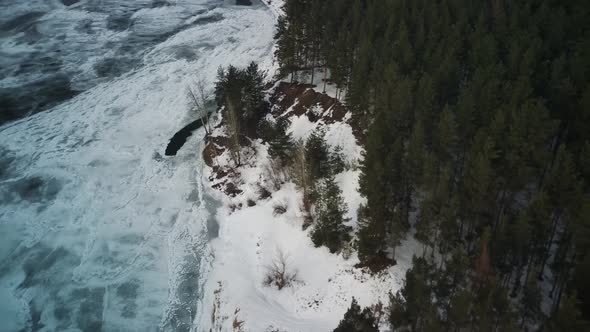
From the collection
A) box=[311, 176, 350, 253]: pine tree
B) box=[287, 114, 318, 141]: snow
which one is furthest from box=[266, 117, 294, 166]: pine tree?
box=[311, 176, 350, 253]: pine tree

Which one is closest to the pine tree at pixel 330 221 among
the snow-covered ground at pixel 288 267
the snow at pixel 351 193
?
the snow at pixel 351 193

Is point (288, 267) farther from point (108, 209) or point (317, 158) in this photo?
point (108, 209)

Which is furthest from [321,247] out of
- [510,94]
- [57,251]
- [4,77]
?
[4,77]

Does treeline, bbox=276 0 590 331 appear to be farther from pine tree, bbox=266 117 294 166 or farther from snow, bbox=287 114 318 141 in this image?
pine tree, bbox=266 117 294 166

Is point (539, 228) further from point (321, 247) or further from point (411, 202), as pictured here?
point (321, 247)

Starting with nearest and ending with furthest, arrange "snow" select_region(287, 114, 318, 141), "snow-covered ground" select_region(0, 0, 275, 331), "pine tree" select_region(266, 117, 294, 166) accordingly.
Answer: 1. "snow-covered ground" select_region(0, 0, 275, 331)
2. "pine tree" select_region(266, 117, 294, 166)
3. "snow" select_region(287, 114, 318, 141)

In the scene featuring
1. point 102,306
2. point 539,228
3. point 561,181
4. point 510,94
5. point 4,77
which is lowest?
point 102,306
